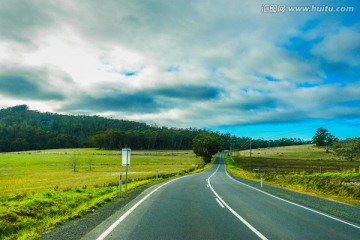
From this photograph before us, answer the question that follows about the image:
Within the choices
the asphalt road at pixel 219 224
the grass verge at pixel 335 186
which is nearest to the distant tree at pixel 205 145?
the grass verge at pixel 335 186

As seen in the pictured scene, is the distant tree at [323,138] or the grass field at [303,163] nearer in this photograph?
the grass field at [303,163]

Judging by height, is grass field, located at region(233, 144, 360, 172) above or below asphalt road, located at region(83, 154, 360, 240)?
below

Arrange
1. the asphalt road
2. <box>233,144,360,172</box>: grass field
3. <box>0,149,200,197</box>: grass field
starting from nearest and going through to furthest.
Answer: the asphalt road
<box>0,149,200,197</box>: grass field
<box>233,144,360,172</box>: grass field

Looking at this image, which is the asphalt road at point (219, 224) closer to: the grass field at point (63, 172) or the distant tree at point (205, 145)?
the grass field at point (63, 172)

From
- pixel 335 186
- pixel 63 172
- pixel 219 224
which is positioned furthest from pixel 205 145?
pixel 219 224

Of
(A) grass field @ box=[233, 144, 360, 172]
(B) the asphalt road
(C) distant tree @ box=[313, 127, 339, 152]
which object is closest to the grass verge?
(B) the asphalt road

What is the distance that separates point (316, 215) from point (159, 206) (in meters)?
6.44

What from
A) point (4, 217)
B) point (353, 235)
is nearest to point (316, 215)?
point (353, 235)

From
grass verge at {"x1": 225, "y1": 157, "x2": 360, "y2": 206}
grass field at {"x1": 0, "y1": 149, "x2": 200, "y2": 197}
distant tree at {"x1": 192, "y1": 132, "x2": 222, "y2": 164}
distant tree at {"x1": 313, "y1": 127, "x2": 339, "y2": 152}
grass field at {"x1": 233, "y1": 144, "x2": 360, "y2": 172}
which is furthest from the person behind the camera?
distant tree at {"x1": 313, "y1": 127, "x2": 339, "y2": 152}

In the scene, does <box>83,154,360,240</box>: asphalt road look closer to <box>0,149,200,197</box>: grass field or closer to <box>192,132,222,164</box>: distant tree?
<box>0,149,200,197</box>: grass field

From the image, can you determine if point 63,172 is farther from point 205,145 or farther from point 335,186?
point 335,186

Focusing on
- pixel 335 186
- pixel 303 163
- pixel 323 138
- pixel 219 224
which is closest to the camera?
pixel 219 224

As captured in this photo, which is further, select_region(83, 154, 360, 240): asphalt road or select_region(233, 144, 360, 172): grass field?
select_region(233, 144, 360, 172): grass field

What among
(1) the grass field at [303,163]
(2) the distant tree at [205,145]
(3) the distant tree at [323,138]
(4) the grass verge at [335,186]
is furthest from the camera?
(3) the distant tree at [323,138]
